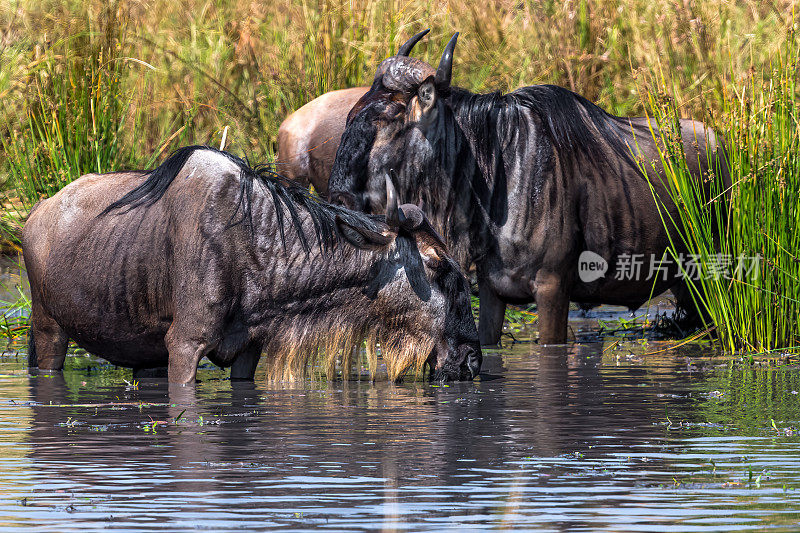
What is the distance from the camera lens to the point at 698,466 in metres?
4.77

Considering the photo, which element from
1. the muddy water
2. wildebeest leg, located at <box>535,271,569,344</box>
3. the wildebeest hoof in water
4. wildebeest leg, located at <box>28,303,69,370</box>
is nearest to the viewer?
the muddy water

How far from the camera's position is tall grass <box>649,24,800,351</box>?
8.09 metres

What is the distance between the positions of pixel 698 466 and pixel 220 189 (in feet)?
10.9

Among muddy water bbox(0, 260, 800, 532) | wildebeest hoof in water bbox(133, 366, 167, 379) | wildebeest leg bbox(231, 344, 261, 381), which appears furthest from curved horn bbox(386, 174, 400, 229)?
wildebeest hoof in water bbox(133, 366, 167, 379)

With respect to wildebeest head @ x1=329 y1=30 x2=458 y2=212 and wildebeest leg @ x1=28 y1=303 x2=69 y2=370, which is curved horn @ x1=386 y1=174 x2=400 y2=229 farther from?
wildebeest leg @ x1=28 y1=303 x2=69 y2=370

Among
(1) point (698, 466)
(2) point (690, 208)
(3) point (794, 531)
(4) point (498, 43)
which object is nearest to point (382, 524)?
(3) point (794, 531)

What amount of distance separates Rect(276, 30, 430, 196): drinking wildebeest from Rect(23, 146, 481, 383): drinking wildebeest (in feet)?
13.1

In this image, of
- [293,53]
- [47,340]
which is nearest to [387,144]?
[47,340]

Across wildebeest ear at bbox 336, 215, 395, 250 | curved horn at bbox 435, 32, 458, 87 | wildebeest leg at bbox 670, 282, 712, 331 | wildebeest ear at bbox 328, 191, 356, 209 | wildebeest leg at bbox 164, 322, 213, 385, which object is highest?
curved horn at bbox 435, 32, 458, 87

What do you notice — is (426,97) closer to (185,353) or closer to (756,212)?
(756,212)

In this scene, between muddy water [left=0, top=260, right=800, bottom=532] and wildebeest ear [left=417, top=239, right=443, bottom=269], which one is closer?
muddy water [left=0, top=260, right=800, bottom=532]

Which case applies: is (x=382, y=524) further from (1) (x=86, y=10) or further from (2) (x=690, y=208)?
(1) (x=86, y=10)

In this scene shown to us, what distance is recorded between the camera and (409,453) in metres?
5.06

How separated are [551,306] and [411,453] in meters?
4.11
